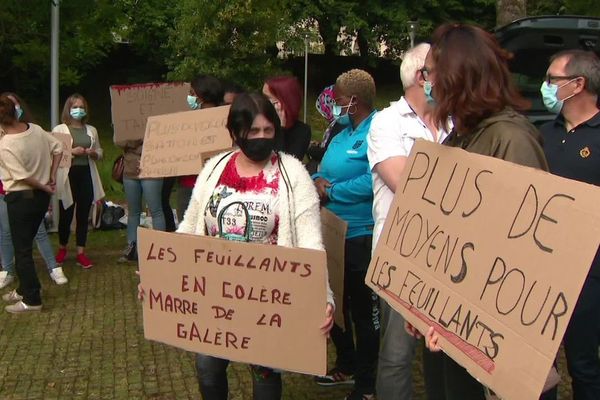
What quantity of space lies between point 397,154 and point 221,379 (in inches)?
50.1

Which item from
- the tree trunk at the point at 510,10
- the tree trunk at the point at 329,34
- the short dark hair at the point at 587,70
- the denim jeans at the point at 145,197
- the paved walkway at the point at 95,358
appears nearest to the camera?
the short dark hair at the point at 587,70

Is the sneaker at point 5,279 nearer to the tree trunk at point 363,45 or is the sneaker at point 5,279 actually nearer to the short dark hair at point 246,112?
the short dark hair at point 246,112

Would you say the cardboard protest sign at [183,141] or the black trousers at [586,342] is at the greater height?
the cardboard protest sign at [183,141]

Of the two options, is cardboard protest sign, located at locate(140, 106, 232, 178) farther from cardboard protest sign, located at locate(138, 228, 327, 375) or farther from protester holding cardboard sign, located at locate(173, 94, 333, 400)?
cardboard protest sign, located at locate(138, 228, 327, 375)

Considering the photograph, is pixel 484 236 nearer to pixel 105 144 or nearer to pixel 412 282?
pixel 412 282

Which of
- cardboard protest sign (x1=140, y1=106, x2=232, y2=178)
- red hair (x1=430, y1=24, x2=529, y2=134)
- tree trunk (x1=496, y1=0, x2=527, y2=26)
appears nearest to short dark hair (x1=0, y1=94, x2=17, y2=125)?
cardboard protest sign (x1=140, y1=106, x2=232, y2=178)

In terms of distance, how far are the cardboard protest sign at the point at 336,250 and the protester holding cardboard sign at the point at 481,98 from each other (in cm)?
138

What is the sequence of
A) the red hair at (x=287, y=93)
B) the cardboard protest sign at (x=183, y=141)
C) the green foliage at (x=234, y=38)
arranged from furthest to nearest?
the green foliage at (x=234, y=38) < the cardboard protest sign at (x=183, y=141) < the red hair at (x=287, y=93)

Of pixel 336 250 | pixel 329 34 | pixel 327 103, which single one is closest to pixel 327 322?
pixel 336 250

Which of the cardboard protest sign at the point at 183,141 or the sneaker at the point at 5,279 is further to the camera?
the sneaker at the point at 5,279

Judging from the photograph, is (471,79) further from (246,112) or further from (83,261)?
(83,261)

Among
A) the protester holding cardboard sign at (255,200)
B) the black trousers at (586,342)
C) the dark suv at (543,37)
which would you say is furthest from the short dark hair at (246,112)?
the dark suv at (543,37)

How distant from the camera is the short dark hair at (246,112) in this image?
11.0 feet

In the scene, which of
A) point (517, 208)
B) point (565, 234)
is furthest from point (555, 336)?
point (517, 208)
